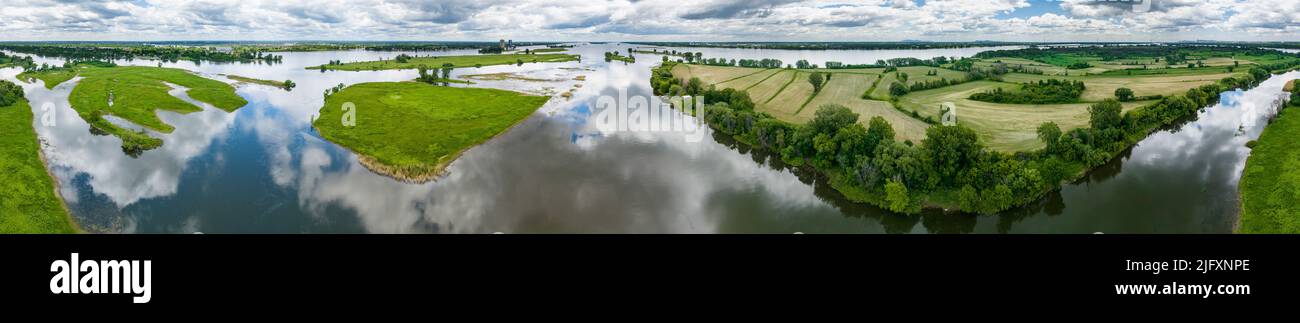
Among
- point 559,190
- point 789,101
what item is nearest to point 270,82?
point 559,190

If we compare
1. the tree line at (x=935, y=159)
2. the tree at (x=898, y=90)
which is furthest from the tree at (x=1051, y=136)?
the tree at (x=898, y=90)

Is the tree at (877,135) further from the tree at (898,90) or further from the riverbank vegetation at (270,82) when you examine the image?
the riverbank vegetation at (270,82)

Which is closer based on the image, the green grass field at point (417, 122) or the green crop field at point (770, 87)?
the green grass field at point (417, 122)

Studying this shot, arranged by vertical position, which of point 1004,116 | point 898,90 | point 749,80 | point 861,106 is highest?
point 749,80

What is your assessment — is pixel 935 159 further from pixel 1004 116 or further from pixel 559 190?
pixel 1004 116

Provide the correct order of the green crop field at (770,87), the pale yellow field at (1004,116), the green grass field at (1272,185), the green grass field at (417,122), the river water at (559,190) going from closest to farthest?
the green grass field at (1272,185) < the river water at (559,190) < the green grass field at (417,122) < the pale yellow field at (1004,116) < the green crop field at (770,87)

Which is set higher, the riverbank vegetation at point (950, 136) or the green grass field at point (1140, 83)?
the green grass field at point (1140, 83)

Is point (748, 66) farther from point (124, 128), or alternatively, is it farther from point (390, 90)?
point (124, 128)
